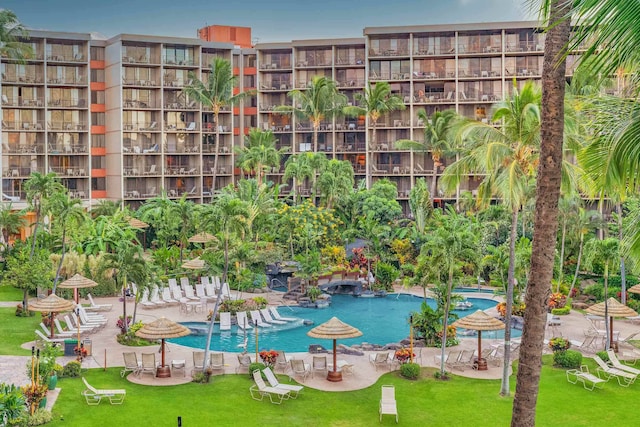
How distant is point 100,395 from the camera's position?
20.0 metres

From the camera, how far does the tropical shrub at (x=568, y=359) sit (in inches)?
931

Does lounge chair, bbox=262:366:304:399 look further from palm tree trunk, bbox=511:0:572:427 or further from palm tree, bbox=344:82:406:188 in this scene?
palm tree, bbox=344:82:406:188

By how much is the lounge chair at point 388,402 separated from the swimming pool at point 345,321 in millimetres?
8090

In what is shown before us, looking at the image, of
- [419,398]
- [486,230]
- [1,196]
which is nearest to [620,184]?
[419,398]

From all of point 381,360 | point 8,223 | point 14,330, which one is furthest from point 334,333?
point 8,223

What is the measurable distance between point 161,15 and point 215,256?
8700 centimetres

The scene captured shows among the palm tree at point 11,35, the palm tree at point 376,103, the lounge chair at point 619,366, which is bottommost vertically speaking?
the lounge chair at point 619,366

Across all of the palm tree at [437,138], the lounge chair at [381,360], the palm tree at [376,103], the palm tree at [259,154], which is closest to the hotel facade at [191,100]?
the palm tree at [259,154]

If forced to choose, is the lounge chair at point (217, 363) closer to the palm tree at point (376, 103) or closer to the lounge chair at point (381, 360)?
the lounge chair at point (381, 360)

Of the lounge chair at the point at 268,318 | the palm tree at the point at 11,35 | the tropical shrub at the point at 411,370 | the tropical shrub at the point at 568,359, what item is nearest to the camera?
the tropical shrub at the point at 411,370

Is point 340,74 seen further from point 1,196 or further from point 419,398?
point 419,398

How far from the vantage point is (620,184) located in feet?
30.1

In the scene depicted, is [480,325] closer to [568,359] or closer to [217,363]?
[568,359]

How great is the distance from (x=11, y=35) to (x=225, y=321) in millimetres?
27435
